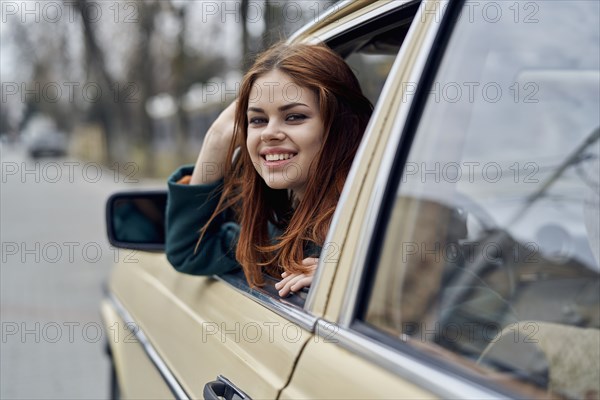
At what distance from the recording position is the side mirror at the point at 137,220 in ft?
8.43

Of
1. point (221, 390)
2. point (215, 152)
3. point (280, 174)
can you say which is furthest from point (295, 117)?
point (221, 390)

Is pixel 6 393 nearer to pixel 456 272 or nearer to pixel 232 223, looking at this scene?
pixel 232 223

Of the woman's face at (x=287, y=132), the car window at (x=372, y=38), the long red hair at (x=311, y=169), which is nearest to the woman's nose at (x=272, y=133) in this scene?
the woman's face at (x=287, y=132)

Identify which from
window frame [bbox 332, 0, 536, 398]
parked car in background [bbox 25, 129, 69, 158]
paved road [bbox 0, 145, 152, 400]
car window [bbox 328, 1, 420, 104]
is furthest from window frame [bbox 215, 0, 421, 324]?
parked car in background [bbox 25, 129, 69, 158]

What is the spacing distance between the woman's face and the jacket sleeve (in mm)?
311

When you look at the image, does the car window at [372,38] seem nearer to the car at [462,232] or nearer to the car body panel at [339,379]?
the car at [462,232]

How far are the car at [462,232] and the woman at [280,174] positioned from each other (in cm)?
32

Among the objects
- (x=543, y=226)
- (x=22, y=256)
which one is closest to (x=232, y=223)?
(x=543, y=226)

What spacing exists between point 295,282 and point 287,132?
440mm

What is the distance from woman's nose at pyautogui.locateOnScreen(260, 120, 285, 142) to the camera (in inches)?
74.8

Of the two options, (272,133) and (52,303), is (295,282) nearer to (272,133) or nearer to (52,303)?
(272,133)

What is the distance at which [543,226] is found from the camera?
4.83ft

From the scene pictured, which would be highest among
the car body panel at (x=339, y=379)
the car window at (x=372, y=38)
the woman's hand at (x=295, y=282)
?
the car window at (x=372, y=38)

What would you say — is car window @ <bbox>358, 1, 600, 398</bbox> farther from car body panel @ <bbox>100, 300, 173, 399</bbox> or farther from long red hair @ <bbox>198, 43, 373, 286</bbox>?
car body panel @ <bbox>100, 300, 173, 399</bbox>
